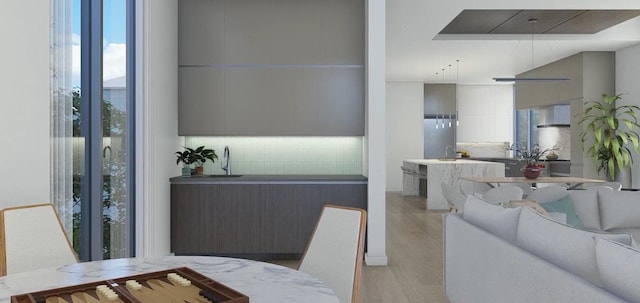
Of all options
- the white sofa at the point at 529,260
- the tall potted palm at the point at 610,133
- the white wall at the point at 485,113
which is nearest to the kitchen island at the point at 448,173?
the tall potted palm at the point at 610,133

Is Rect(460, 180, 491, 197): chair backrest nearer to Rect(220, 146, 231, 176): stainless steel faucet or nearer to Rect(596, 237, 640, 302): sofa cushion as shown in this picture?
Rect(220, 146, 231, 176): stainless steel faucet

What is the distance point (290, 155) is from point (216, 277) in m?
3.53

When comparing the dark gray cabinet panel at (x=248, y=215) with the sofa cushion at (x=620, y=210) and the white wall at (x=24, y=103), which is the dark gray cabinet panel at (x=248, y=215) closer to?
the white wall at (x=24, y=103)

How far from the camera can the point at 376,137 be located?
446cm

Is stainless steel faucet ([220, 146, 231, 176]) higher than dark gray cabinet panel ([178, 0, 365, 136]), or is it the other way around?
dark gray cabinet panel ([178, 0, 365, 136])

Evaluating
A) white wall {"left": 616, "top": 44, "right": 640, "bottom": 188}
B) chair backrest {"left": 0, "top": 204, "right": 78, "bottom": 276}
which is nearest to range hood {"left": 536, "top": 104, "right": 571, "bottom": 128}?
white wall {"left": 616, "top": 44, "right": 640, "bottom": 188}

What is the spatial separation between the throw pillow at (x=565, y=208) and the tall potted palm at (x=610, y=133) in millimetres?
4401

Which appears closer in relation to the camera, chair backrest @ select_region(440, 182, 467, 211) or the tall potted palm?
chair backrest @ select_region(440, 182, 467, 211)

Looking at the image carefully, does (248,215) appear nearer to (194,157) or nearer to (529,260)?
(194,157)

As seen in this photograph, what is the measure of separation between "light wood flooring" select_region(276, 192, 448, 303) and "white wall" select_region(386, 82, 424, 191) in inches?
160

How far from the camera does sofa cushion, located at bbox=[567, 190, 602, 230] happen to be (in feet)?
13.6

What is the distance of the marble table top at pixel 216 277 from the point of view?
1.43 m

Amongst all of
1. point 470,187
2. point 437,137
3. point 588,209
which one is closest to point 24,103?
point 588,209

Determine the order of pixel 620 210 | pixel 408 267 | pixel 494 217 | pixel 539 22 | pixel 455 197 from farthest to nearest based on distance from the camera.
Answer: pixel 539 22 → pixel 455 197 → pixel 408 267 → pixel 620 210 → pixel 494 217
